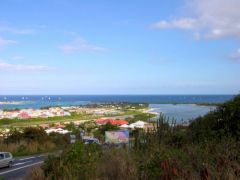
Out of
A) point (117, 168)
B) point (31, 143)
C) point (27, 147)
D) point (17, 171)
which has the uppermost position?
point (117, 168)

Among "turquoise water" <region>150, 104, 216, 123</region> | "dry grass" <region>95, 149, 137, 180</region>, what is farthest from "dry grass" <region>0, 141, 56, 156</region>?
"dry grass" <region>95, 149, 137, 180</region>

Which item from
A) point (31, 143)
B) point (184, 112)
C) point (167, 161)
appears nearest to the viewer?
point (167, 161)

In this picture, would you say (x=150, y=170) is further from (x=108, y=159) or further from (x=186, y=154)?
(x=108, y=159)

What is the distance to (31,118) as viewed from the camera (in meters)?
105

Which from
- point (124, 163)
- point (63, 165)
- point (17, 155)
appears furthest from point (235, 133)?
point (17, 155)

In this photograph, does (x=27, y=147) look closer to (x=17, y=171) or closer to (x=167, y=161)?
(x=17, y=171)

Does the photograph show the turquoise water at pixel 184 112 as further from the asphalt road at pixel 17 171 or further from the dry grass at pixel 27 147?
the asphalt road at pixel 17 171

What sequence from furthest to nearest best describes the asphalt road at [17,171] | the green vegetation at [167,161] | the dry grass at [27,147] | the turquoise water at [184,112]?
the turquoise water at [184,112] → the dry grass at [27,147] → the asphalt road at [17,171] → the green vegetation at [167,161]

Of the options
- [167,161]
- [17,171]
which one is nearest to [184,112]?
[17,171]

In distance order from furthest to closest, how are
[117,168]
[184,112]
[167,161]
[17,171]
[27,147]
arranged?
1. [184,112]
2. [27,147]
3. [17,171]
4. [117,168]
5. [167,161]

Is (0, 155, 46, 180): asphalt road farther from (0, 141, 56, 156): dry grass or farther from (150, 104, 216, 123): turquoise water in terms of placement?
(150, 104, 216, 123): turquoise water

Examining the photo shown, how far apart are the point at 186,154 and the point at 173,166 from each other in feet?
4.74

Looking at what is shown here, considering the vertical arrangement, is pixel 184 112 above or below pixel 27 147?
above

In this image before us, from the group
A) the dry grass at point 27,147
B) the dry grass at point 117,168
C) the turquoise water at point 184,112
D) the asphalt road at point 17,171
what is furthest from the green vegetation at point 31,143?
the dry grass at point 117,168
